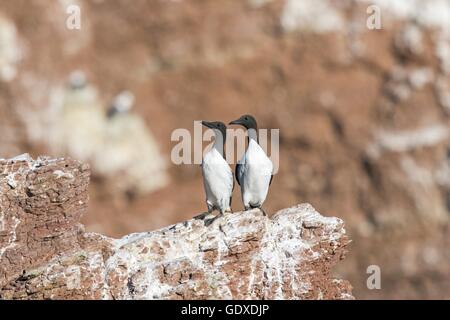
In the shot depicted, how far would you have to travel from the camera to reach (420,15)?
55125 mm

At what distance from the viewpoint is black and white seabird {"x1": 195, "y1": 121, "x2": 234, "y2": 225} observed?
71.7 feet

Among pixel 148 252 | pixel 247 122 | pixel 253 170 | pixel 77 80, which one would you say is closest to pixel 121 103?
pixel 77 80

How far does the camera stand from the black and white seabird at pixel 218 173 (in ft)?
71.7

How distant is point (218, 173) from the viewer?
864 inches

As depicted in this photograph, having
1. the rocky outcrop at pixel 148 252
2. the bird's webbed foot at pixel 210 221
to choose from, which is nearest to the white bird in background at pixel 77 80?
the rocky outcrop at pixel 148 252

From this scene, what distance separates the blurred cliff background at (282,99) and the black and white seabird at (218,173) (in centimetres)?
2918

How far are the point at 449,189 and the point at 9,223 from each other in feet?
120

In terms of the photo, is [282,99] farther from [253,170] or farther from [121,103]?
[253,170]

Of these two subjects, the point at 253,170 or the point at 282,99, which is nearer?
the point at 253,170

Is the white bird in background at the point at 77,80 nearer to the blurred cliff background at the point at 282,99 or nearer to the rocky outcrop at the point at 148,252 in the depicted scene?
the blurred cliff background at the point at 282,99

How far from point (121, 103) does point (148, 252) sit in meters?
32.7

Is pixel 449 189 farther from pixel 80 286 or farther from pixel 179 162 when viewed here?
pixel 80 286

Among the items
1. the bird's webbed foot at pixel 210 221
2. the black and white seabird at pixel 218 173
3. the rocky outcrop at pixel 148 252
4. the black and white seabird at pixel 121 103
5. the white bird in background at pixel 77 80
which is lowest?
the rocky outcrop at pixel 148 252

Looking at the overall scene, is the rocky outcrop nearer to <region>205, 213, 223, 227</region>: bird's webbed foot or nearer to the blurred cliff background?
<region>205, 213, 223, 227</region>: bird's webbed foot
